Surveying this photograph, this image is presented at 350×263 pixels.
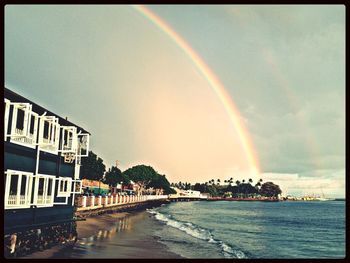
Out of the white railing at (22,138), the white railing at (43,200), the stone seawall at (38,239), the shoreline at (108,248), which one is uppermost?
the white railing at (22,138)

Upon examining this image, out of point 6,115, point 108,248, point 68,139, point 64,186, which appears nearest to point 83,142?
point 68,139

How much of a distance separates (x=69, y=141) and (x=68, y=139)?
0.77 metres

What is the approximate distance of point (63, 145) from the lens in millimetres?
29219

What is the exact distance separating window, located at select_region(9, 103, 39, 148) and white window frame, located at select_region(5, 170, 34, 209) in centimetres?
187

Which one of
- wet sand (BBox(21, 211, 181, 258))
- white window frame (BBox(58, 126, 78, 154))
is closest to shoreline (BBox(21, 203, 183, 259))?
wet sand (BBox(21, 211, 181, 258))

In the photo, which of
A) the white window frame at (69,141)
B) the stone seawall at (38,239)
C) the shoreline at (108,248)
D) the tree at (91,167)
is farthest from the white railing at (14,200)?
the tree at (91,167)

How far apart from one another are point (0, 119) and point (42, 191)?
26.2 ft

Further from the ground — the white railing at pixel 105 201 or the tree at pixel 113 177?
the tree at pixel 113 177

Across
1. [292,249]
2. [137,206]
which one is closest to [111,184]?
[137,206]

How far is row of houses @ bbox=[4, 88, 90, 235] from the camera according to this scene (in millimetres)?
21625

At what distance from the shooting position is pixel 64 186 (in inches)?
1196

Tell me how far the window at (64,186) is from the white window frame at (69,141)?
7.48 ft

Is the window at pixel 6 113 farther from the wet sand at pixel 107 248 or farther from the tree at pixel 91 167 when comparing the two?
the tree at pixel 91 167

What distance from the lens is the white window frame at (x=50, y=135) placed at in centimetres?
2503
